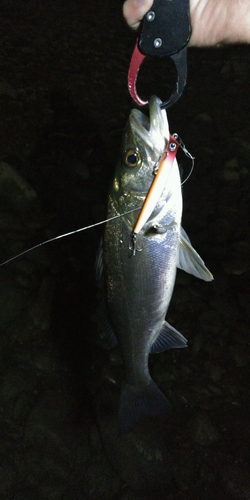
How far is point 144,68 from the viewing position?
16.9 ft

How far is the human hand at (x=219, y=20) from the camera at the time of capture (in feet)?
5.48

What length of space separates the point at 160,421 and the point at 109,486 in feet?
2.24

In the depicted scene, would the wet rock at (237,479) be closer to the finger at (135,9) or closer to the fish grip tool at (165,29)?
the fish grip tool at (165,29)

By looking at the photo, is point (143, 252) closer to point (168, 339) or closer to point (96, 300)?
point (168, 339)

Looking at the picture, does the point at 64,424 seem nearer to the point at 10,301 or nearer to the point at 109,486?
the point at 109,486

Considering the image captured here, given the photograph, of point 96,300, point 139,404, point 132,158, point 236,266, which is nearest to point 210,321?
point 236,266

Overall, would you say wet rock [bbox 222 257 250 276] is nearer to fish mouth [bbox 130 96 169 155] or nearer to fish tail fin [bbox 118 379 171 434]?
fish tail fin [bbox 118 379 171 434]

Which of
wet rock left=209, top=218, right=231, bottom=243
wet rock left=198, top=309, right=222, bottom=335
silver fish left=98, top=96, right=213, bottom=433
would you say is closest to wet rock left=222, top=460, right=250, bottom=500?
wet rock left=198, top=309, right=222, bottom=335

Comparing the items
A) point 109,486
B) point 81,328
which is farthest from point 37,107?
point 109,486

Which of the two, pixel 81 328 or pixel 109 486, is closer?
→ pixel 109 486

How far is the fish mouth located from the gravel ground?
228cm

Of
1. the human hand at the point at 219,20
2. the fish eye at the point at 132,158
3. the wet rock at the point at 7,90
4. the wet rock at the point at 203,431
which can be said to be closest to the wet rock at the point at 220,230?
the wet rock at the point at 203,431

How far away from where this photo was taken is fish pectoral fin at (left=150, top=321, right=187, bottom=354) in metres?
1.82

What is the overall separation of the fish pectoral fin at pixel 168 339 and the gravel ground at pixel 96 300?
157cm
